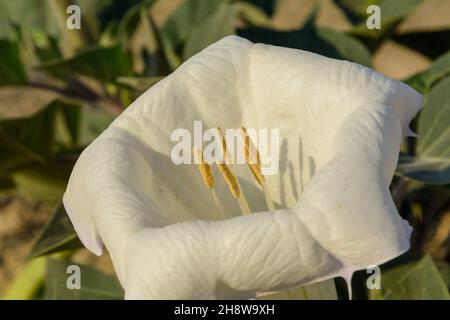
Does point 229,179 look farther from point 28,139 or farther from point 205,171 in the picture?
point 28,139

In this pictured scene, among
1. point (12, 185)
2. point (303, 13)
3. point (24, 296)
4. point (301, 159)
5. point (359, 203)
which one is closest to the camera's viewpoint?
point (359, 203)

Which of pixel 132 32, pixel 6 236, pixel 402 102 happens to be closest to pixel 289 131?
pixel 402 102

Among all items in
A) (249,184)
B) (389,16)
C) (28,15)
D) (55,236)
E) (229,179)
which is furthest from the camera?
(28,15)

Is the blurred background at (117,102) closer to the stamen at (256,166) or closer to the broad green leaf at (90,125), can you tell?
the broad green leaf at (90,125)

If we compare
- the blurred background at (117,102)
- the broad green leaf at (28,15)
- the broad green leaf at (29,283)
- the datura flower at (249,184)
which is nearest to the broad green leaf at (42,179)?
the blurred background at (117,102)

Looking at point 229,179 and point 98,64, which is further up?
point 229,179

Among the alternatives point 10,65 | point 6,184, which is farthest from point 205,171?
point 6,184

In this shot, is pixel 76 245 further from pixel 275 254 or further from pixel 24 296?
pixel 275 254
